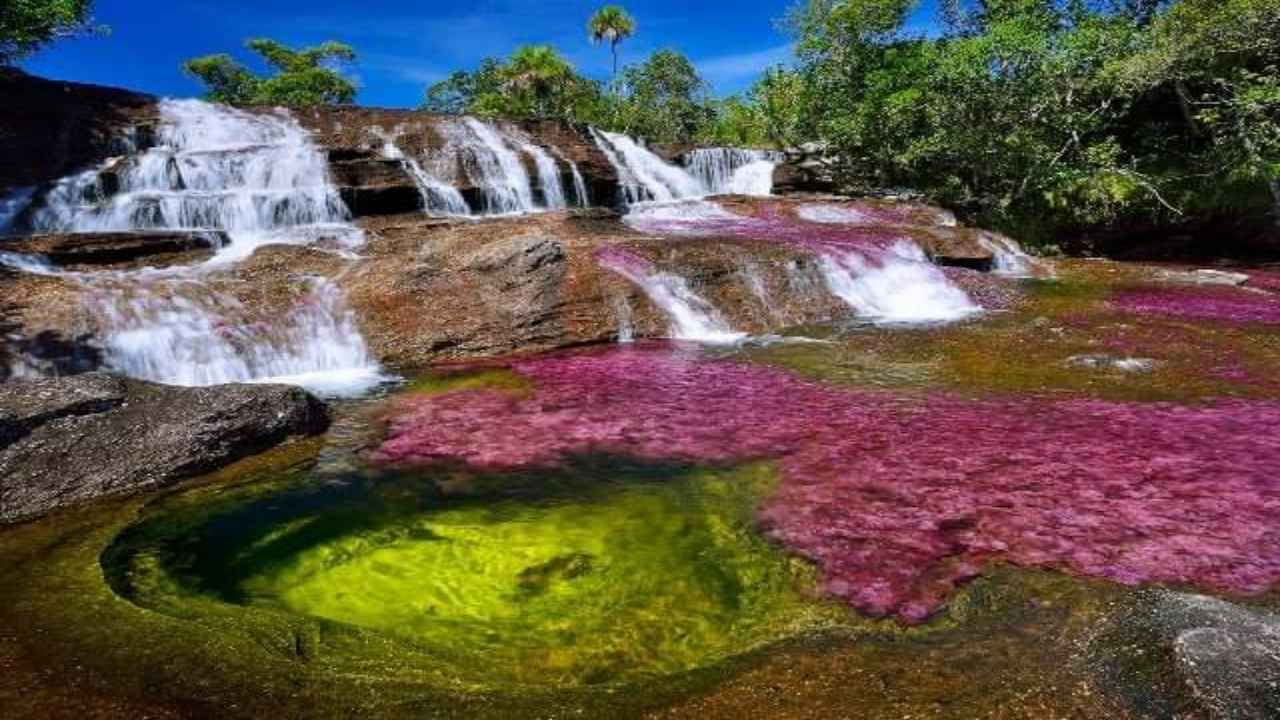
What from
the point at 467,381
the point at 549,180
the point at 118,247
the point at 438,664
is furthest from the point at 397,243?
the point at 438,664

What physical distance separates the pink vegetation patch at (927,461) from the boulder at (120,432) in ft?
5.98

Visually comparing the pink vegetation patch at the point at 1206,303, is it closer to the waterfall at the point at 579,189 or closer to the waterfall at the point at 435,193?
the waterfall at the point at 579,189

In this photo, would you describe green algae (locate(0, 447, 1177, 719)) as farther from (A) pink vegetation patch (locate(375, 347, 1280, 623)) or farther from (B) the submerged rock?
(B) the submerged rock

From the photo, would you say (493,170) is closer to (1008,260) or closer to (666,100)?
(1008,260)

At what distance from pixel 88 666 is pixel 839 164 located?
42.3m

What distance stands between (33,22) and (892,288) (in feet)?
97.2

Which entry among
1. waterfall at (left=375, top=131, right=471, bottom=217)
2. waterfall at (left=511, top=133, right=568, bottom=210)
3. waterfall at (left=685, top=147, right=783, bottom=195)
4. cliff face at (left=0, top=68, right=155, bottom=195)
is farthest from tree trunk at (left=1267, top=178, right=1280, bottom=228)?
cliff face at (left=0, top=68, right=155, bottom=195)

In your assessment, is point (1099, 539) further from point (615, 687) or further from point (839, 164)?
point (839, 164)

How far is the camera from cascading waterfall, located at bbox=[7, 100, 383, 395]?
15664 mm

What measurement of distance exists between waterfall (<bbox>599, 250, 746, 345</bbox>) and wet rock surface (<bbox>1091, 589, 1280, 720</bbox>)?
45.8ft

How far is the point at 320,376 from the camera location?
16.3 m

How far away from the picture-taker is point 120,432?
10.4 m

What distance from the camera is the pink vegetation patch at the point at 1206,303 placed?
2067 cm

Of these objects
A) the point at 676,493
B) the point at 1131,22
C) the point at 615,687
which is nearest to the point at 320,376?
the point at 676,493
